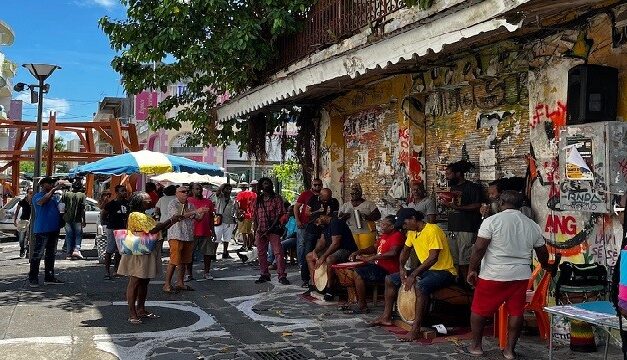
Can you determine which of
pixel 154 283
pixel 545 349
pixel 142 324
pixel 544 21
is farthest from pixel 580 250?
pixel 154 283

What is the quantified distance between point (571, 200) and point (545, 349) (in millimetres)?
1541

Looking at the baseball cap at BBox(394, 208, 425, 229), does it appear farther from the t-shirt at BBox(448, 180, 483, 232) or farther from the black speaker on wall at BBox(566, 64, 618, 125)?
the black speaker on wall at BBox(566, 64, 618, 125)

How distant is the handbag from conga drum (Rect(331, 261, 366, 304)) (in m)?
2.44

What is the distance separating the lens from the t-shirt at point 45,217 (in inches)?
401

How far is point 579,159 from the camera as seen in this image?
6.09m

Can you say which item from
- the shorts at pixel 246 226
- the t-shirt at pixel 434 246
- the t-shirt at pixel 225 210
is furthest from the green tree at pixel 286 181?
the t-shirt at pixel 434 246

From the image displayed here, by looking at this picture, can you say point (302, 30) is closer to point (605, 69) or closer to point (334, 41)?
point (334, 41)

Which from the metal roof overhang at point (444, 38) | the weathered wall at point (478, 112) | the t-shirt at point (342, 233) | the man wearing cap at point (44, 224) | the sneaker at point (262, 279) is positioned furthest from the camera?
the sneaker at point (262, 279)

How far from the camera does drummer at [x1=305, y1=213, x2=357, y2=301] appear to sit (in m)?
8.49

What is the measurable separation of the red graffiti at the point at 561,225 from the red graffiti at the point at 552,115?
914 millimetres

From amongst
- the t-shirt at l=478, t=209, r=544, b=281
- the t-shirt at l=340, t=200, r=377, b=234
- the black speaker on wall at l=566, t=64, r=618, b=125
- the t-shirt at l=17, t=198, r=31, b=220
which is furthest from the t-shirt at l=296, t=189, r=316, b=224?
the t-shirt at l=17, t=198, r=31, b=220

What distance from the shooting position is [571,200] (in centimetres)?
621

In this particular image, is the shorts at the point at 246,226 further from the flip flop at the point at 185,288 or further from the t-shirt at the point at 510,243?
the t-shirt at the point at 510,243

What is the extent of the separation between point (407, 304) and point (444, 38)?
2917mm
